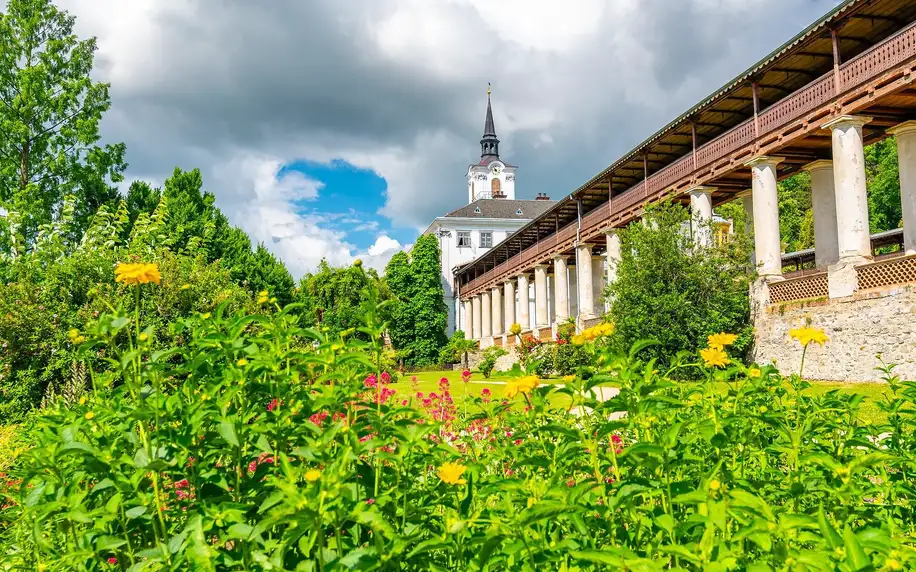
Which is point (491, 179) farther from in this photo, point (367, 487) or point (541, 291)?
point (367, 487)

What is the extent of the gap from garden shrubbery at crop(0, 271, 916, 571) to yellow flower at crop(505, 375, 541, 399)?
0.01 meters

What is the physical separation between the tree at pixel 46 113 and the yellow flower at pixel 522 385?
78.9 ft

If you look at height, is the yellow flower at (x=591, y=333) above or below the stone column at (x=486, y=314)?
below

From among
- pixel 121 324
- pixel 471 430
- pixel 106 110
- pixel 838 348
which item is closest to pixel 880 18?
pixel 838 348

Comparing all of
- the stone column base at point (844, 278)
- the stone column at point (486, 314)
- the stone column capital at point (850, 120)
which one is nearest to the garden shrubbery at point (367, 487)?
the stone column base at point (844, 278)

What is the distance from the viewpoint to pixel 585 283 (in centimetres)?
2908

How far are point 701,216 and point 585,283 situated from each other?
388 inches

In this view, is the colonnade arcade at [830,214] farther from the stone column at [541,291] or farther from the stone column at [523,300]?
the stone column at [523,300]

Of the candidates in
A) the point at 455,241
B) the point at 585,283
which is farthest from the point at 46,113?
the point at 455,241

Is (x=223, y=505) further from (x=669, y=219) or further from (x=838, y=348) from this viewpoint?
(x=669, y=219)

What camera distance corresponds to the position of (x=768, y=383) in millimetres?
3346

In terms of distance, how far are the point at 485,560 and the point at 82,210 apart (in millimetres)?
27547

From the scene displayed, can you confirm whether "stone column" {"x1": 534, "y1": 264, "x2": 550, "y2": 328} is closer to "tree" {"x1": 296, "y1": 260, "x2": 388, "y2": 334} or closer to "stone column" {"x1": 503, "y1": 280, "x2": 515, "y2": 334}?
"stone column" {"x1": 503, "y1": 280, "x2": 515, "y2": 334}

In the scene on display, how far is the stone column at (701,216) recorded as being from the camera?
720 inches
